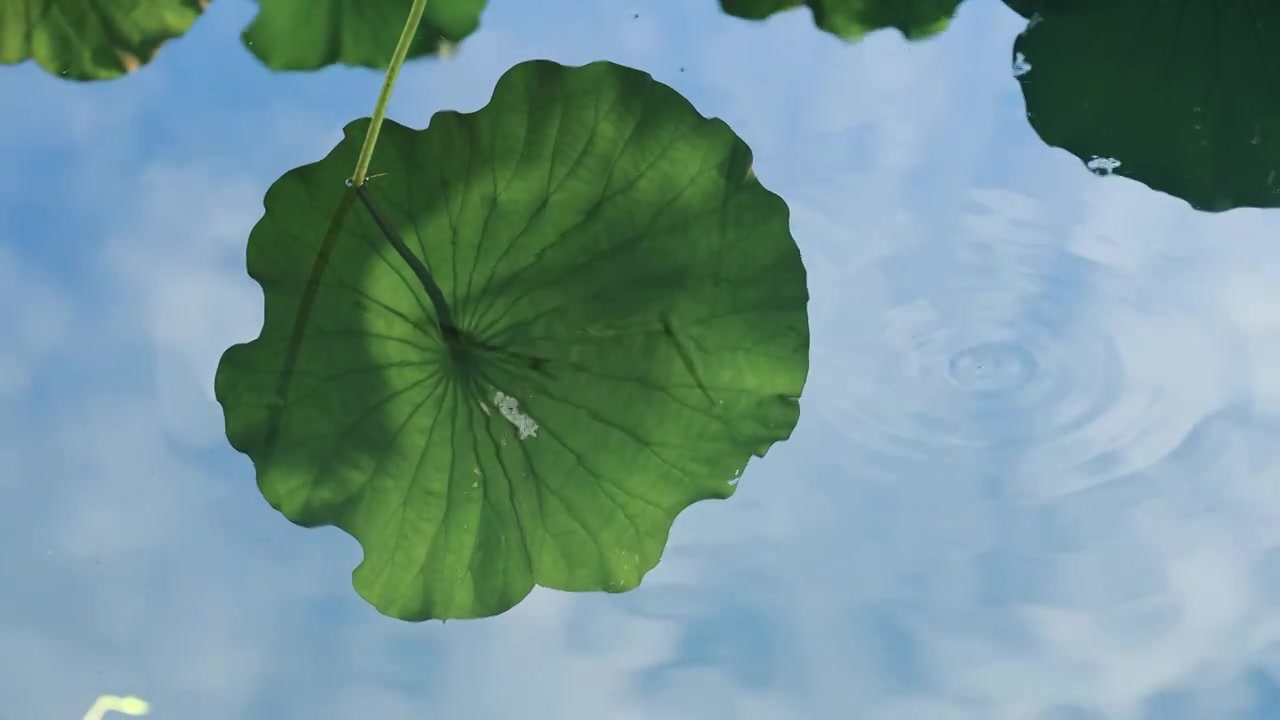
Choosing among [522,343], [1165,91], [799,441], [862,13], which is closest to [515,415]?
[522,343]

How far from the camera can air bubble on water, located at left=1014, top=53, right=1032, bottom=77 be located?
118 cm

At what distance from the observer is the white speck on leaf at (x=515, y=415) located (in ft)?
2.94

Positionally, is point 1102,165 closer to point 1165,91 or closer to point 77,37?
point 1165,91

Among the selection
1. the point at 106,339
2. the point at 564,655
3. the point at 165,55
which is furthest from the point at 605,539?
the point at 165,55

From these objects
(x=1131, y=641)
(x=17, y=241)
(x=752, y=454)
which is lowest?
(x=1131, y=641)

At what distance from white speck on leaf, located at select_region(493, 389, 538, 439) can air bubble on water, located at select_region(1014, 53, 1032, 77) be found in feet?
2.17

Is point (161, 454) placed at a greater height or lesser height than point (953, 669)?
greater

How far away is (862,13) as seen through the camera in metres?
1.23

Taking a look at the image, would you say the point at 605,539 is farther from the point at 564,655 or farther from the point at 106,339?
the point at 106,339

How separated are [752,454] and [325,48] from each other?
0.64m

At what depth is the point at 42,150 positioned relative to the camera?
112cm

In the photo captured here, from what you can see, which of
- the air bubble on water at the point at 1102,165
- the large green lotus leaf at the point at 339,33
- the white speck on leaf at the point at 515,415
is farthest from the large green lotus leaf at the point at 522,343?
the air bubble on water at the point at 1102,165

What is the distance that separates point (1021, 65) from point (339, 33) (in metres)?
0.72

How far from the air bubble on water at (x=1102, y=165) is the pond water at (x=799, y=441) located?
0.04 feet
